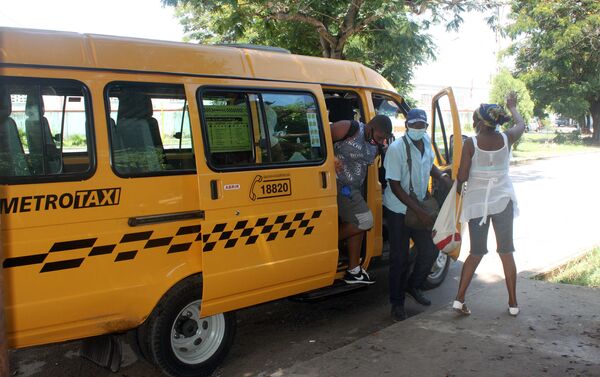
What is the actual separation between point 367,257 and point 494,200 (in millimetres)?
1246

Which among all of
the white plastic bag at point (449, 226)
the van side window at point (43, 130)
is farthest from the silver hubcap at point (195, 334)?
the white plastic bag at point (449, 226)

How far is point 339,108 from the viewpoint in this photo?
548 cm

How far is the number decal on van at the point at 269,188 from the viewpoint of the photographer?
380 cm

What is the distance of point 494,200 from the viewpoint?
444 cm

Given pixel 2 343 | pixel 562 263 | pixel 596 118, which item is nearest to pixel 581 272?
pixel 562 263

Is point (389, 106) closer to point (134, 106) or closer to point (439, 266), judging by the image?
point (439, 266)

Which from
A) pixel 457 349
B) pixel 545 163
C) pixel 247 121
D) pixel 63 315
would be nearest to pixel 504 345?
Answer: pixel 457 349

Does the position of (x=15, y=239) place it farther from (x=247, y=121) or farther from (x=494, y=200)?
(x=494, y=200)

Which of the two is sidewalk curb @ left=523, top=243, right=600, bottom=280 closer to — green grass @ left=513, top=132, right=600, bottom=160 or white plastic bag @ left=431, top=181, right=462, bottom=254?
white plastic bag @ left=431, top=181, right=462, bottom=254

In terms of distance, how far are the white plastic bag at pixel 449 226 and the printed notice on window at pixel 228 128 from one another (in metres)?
1.78

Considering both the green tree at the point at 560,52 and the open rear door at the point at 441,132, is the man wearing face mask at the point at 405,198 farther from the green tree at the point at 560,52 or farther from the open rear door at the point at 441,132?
the green tree at the point at 560,52

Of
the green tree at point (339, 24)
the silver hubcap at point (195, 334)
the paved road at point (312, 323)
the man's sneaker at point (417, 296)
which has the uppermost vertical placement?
the green tree at point (339, 24)

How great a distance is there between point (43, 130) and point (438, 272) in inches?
168

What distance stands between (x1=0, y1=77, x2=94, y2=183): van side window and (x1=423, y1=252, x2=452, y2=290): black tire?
3860mm
